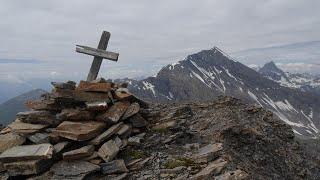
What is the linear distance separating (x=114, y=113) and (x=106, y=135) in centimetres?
180

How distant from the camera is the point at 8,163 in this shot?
2095 centimetres

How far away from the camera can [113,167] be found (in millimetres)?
21281

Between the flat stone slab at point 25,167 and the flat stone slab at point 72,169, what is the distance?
1.97 feet

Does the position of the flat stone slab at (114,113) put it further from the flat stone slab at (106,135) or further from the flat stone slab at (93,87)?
the flat stone slab at (93,87)

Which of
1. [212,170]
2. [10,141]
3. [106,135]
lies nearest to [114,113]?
[106,135]

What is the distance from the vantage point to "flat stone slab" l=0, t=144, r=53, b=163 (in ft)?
68.4

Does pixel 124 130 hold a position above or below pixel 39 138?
above

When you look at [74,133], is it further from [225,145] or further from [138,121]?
[225,145]

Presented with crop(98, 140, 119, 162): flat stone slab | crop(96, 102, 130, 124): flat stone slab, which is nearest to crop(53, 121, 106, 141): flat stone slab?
crop(96, 102, 130, 124): flat stone slab

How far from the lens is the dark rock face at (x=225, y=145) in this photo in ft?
70.5

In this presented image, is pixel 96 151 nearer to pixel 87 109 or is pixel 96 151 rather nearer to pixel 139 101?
pixel 87 109

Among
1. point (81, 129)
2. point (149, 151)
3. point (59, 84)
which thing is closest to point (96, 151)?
point (81, 129)

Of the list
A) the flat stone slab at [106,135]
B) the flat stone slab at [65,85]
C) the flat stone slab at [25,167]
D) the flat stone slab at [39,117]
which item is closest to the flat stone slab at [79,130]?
the flat stone slab at [106,135]

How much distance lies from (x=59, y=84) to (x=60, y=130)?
117 inches
